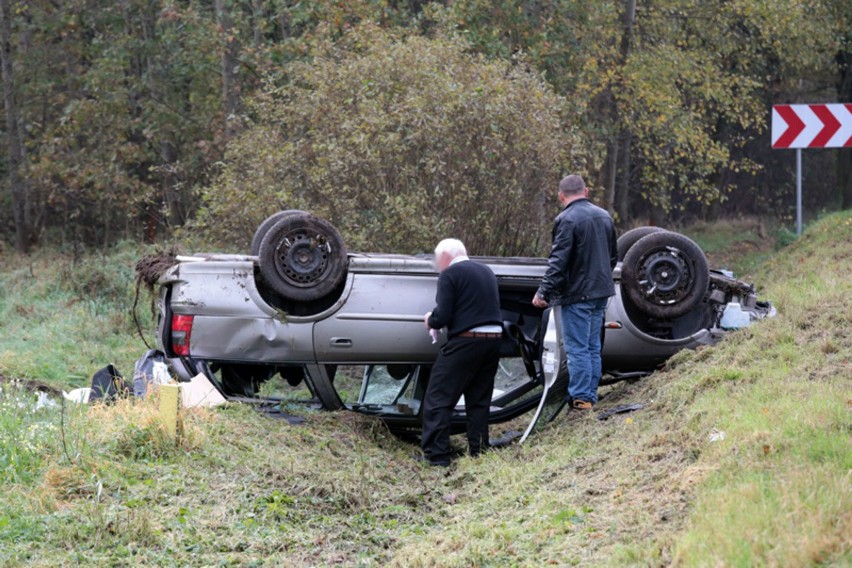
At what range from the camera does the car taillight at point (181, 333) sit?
859 centimetres

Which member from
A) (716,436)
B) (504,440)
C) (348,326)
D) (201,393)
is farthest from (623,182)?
(716,436)

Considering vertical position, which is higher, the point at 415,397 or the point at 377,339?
the point at 377,339

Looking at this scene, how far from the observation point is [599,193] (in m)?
16.5

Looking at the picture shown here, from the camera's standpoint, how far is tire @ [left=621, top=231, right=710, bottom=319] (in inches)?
344

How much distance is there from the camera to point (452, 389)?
8.16 meters

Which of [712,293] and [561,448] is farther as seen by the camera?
[712,293]

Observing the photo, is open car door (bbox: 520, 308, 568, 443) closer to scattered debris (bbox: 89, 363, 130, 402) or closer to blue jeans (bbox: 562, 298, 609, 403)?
blue jeans (bbox: 562, 298, 609, 403)

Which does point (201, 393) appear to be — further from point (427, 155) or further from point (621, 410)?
point (427, 155)

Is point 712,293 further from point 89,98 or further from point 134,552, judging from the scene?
point 89,98

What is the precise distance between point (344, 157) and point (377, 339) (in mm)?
3907

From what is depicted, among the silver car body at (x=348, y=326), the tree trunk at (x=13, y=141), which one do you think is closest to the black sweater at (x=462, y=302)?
the silver car body at (x=348, y=326)

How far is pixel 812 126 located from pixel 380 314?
10341 millimetres

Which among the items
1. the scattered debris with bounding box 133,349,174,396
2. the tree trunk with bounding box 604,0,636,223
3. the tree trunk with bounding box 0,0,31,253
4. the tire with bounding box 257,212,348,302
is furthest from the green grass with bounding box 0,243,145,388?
the tree trunk with bounding box 604,0,636,223

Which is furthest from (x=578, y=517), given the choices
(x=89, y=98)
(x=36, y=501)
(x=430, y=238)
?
(x=89, y=98)
